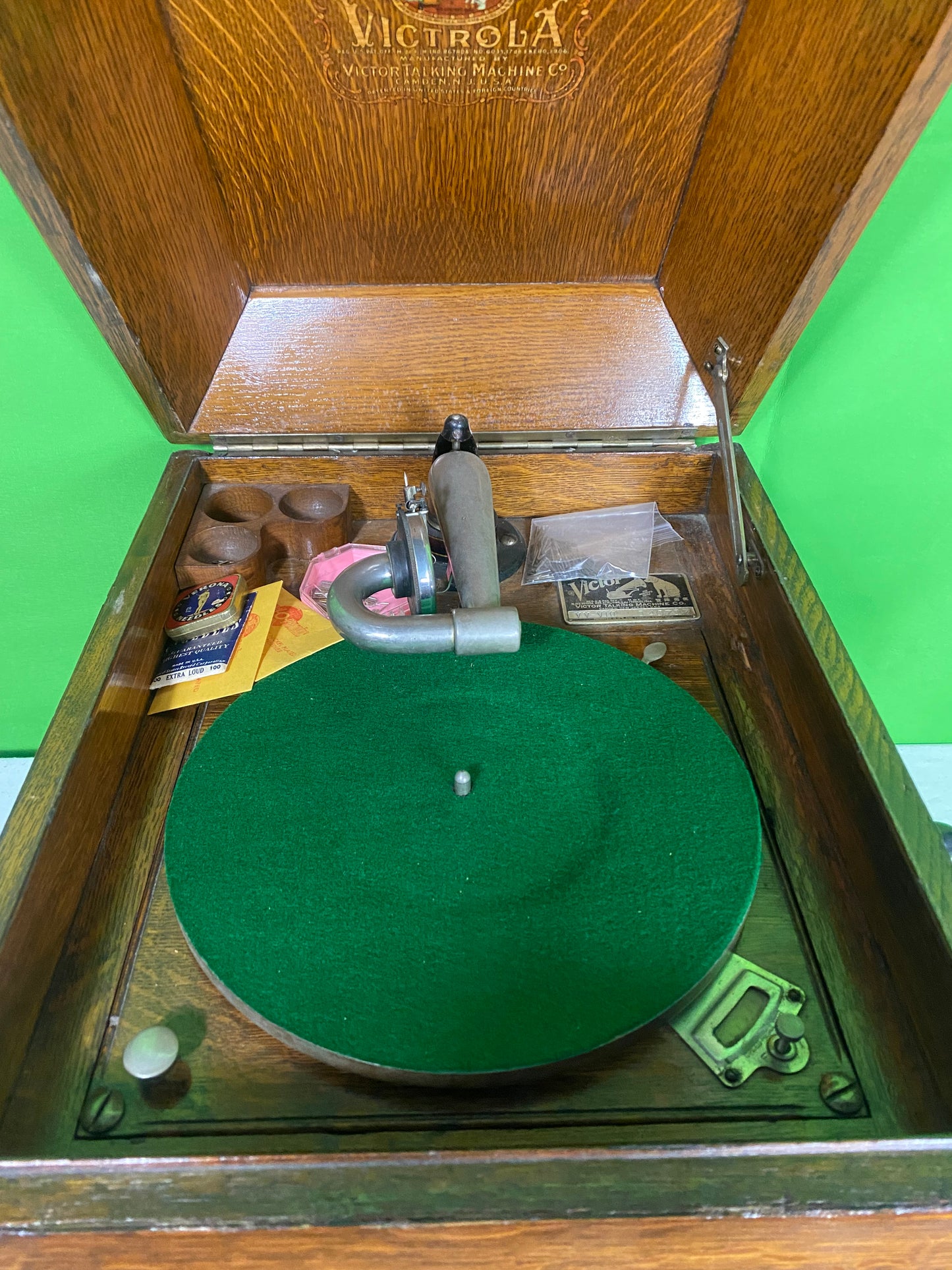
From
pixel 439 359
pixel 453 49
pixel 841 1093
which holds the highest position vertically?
pixel 453 49

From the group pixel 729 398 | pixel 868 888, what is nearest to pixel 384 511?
pixel 729 398

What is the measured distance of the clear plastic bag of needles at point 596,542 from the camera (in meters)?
1.44

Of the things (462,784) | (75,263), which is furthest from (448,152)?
(462,784)

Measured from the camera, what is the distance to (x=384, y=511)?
1.55m

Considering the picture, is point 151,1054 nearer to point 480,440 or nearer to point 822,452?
point 480,440

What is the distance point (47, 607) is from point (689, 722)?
1.62m

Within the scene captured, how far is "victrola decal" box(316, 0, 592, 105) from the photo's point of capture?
106cm

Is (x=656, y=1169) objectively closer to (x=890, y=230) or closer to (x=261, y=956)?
(x=261, y=956)

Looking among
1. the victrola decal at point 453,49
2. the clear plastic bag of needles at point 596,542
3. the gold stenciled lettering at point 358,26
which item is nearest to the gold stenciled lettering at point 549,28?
the victrola decal at point 453,49

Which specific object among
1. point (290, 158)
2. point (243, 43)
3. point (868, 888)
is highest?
point (243, 43)

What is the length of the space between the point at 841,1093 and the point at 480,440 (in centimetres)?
112

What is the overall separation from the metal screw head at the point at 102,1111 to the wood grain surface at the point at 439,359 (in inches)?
41.5

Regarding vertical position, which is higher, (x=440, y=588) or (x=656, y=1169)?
(x=440, y=588)

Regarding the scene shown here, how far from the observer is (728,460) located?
53.2 inches
